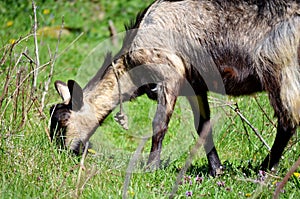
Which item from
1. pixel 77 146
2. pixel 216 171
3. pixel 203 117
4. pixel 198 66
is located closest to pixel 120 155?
pixel 77 146

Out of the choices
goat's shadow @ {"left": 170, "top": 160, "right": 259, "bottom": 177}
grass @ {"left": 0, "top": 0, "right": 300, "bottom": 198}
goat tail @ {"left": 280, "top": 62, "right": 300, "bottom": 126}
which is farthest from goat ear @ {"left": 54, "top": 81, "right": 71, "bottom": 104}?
goat tail @ {"left": 280, "top": 62, "right": 300, "bottom": 126}

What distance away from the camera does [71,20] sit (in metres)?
11.0

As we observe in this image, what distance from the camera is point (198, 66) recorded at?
5.11 m

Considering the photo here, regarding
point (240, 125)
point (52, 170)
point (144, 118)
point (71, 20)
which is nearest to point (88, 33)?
point (71, 20)

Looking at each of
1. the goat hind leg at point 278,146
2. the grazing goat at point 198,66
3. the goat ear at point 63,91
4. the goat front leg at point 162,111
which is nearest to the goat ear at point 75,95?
the grazing goat at point 198,66

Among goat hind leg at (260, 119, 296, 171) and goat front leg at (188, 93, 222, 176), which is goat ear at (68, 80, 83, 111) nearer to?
goat front leg at (188, 93, 222, 176)

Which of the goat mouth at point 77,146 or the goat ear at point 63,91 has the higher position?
the goat ear at point 63,91

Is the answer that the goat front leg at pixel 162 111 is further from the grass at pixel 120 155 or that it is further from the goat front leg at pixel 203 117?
the goat front leg at pixel 203 117

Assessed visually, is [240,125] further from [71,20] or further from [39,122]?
[71,20]

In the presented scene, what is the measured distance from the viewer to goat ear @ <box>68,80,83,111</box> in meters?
5.20

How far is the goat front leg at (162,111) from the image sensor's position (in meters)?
5.09

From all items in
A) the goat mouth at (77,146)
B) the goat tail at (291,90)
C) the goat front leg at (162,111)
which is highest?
the goat tail at (291,90)

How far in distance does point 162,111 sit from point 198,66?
0.48 m

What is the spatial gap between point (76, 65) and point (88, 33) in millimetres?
1942
